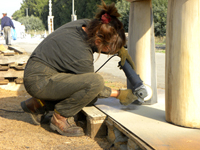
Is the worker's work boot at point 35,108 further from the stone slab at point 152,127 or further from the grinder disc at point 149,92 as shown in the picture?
the grinder disc at point 149,92

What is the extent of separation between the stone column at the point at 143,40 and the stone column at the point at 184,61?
662 millimetres

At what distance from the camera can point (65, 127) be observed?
2639mm

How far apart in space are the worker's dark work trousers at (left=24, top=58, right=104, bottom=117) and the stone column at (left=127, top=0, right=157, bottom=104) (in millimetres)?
621

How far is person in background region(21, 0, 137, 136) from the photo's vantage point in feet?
8.06

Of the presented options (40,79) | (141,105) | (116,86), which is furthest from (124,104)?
(116,86)

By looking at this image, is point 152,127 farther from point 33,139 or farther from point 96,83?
point 33,139

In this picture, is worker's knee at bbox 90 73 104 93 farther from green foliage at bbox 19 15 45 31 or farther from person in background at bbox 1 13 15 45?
green foliage at bbox 19 15 45 31

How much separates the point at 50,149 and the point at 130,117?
2.66 ft

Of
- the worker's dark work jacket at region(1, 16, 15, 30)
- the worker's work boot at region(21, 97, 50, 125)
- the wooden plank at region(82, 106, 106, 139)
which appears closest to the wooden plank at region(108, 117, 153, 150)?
the wooden plank at region(82, 106, 106, 139)

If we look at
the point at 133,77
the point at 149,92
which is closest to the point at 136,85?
the point at 133,77

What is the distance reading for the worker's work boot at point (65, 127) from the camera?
2615 millimetres

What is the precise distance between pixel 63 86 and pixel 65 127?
16.9 inches

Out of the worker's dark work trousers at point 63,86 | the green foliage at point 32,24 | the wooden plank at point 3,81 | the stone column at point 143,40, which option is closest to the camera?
the worker's dark work trousers at point 63,86

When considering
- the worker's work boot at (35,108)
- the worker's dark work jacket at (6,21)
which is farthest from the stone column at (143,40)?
the worker's dark work jacket at (6,21)
